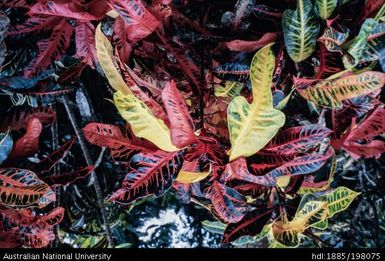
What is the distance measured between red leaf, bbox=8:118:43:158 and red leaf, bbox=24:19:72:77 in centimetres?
6

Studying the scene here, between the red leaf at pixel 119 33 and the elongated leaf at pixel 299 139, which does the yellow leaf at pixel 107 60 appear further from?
the elongated leaf at pixel 299 139

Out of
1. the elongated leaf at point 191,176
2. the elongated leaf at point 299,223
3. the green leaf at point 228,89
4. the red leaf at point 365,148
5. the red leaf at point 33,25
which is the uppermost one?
the red leaf at point 33,25

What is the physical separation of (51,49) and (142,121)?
172 mm

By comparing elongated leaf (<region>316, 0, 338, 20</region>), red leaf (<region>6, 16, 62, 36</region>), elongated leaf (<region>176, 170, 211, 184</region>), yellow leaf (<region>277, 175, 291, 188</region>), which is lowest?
yellow leaf (<region>277, 175, 291, 188</region>)

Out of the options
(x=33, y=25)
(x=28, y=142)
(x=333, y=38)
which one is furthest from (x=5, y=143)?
(x=333, y=38)

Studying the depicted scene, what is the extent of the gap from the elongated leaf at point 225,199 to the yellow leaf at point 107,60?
0.16 metres

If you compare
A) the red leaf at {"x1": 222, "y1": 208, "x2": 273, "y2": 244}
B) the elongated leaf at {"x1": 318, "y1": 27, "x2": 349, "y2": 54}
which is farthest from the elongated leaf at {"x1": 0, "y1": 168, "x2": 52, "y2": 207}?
the elongated leaf at {"x1": 318, "y1": 27, "x2": 349, "y2": 54}

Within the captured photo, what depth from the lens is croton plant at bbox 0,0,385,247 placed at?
0.44 m

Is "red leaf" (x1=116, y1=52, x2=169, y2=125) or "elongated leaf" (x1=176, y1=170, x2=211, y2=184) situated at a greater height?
"red leaf" (x1=116, y1=52, x2=169, y2=125)

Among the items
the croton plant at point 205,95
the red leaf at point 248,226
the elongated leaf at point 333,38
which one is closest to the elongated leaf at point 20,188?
the croton plant at point 205,95

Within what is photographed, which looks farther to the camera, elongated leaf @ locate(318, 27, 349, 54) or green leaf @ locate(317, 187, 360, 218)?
green leaf @ locate(317, 187, 360, 218)

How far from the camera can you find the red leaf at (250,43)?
47cm

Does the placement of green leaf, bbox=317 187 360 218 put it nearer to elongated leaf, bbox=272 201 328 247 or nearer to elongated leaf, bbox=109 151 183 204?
elongated leaf, bbox=272 201 328 247

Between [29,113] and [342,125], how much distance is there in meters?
0.39
